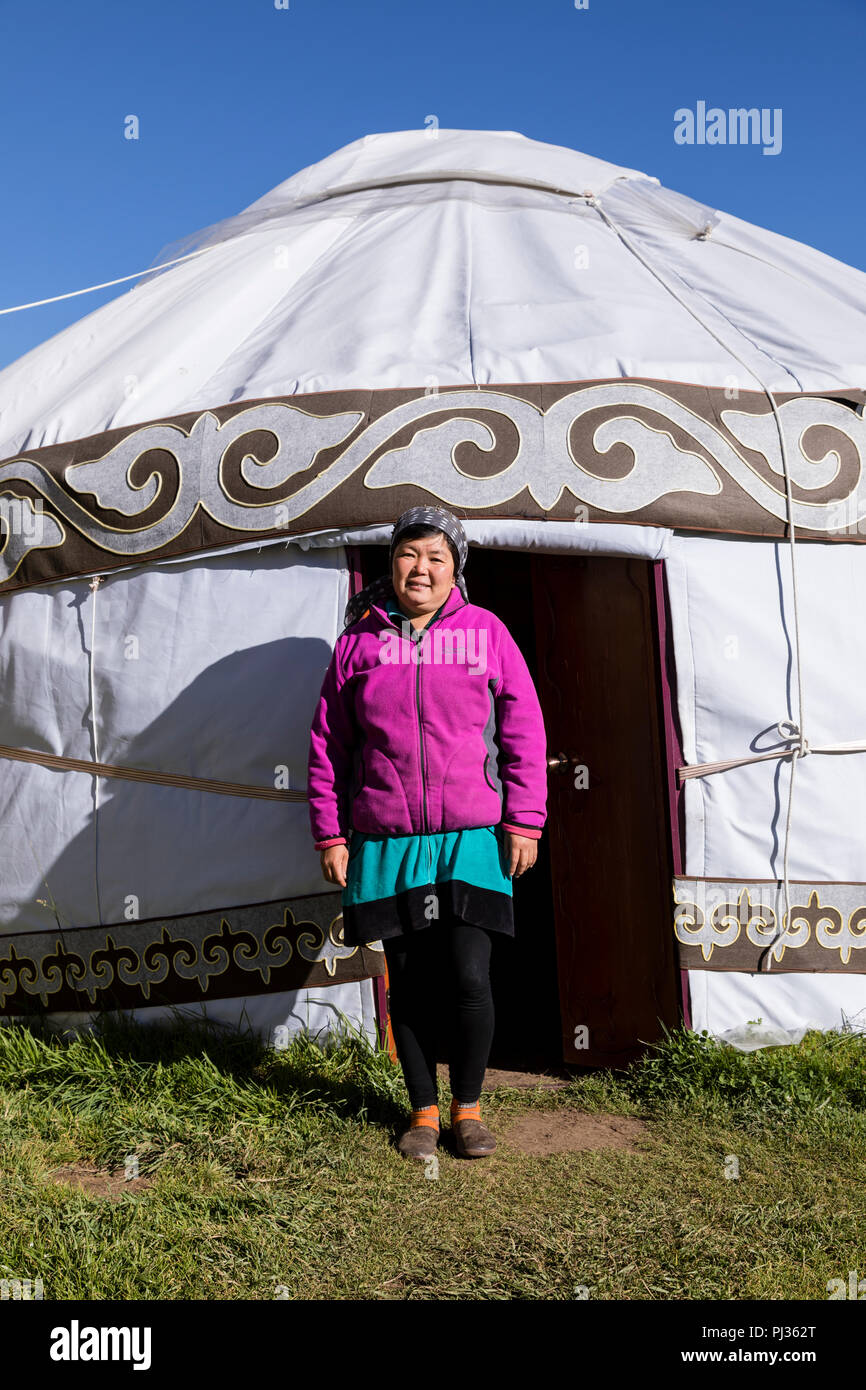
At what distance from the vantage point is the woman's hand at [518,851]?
2.58 metres

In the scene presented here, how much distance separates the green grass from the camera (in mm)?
2148

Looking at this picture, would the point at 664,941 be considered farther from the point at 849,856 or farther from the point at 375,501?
the point at 375,501

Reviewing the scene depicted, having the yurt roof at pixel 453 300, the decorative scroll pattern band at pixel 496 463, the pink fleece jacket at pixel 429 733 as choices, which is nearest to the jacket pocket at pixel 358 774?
the pink fleece jacket at pixel 429 733

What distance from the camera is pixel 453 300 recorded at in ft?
11.5

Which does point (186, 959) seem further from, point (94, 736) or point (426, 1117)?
point (426, 1117)

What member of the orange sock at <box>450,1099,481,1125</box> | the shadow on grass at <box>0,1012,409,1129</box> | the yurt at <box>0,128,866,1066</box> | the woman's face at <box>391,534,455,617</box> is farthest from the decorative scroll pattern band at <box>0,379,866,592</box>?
the orange sock at <box>450,1099,481,1125</box>

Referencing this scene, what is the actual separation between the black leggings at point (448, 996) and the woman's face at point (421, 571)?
721mm

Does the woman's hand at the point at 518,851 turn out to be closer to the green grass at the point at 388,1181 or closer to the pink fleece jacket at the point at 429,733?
the pink fleece jacket at the point at 429,733

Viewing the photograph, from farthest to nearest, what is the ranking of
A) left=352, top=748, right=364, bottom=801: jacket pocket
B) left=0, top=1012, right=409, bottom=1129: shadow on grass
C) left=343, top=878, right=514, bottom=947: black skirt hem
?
left=0, top=1012, right=409, bottom=1129: shadow on grass < left=352, top=748, right=364, bottom=801: jacket pocket < left=343, top=878, right=514, bottom=947: black skirt hem

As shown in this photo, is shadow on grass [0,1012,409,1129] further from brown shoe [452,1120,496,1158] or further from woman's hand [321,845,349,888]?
woman's hand [321,845,349,888]

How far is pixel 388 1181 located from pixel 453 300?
246 centimetres
